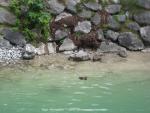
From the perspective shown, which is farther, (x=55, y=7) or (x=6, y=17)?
(x=55, y=7)

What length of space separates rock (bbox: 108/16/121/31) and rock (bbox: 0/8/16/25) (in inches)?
131

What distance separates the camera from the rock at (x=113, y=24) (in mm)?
13742

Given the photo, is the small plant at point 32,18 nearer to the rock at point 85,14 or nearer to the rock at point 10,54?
the rock at point 10,54

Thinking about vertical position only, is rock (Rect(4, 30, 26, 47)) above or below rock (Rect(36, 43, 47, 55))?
above

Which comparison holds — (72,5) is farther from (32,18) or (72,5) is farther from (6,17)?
(6,17)

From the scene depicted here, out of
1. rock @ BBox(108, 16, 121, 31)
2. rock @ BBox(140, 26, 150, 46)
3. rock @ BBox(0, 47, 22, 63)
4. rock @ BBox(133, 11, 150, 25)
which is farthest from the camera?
rock @ BBox(133, 11, 150, 25)

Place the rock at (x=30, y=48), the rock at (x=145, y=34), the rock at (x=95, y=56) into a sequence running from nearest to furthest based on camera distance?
the rock at (x=95, y=56), the rock at (x=30, y=48), the rock at (x=145, y=34)

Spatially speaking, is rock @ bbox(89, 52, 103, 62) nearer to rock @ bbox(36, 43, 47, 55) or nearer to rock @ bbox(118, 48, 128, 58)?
rock @ bbox(118, 48, 128, 58)

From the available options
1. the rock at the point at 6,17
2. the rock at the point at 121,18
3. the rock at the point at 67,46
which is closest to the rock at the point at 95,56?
the rock at the point at 67,46

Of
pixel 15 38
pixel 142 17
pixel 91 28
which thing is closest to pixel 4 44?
pixel 15 38

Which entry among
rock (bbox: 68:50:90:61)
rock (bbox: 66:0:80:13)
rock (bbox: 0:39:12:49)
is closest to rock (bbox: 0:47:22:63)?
rock (bbox: 0:39:12:49)

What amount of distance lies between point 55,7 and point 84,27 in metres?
1.22

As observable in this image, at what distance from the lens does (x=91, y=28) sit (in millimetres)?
13664

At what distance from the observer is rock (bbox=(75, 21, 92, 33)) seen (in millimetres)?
13461
